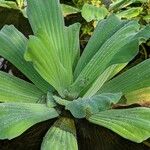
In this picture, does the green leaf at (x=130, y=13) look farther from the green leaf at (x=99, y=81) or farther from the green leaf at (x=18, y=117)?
the green leaf at (x=18, y=117)

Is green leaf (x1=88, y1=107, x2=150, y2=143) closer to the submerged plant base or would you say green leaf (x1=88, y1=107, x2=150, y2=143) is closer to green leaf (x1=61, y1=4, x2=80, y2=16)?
the submerged plant base

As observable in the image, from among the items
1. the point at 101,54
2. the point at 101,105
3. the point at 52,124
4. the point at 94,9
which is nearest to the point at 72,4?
the point at 94,9

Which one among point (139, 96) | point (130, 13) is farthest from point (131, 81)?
point (130, 13)

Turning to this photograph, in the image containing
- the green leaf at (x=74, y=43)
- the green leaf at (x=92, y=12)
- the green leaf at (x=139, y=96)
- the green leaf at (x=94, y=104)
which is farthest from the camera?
the green leaf at (x=92, y=12)

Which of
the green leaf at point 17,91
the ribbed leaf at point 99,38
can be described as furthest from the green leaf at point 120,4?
the green leaf at point 17,91

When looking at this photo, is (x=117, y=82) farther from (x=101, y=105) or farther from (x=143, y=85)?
(x=101, y=105)
